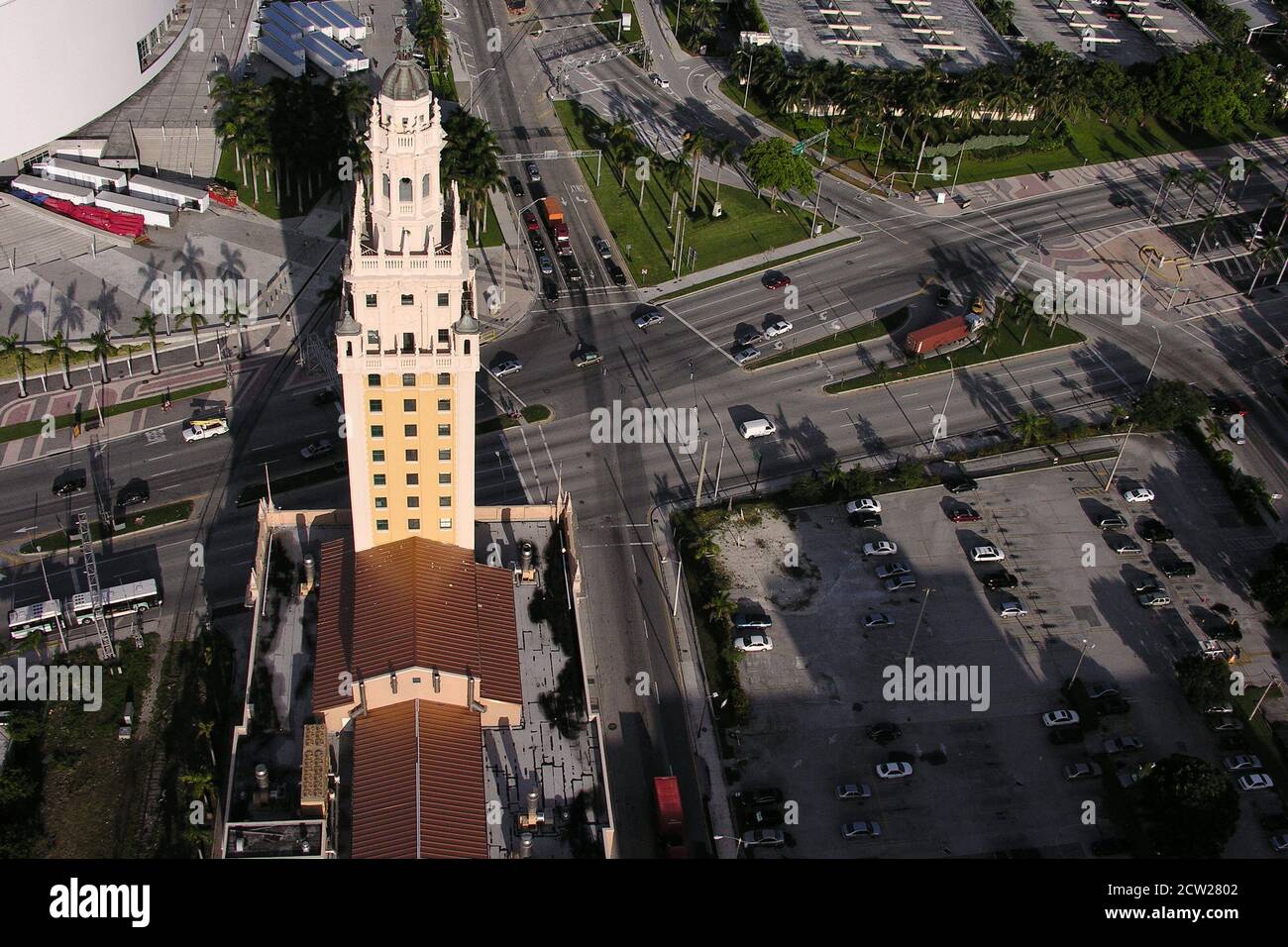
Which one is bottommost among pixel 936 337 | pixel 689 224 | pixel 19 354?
pixel 936 337

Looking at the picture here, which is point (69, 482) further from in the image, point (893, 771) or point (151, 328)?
point (893, 771)

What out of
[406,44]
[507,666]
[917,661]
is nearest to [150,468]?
[507,666]

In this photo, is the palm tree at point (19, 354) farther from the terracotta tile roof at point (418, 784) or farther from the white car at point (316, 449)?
the terracotta tile roof at point (418, 784)

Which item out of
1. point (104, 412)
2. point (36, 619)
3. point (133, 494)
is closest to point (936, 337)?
point (133, 494)

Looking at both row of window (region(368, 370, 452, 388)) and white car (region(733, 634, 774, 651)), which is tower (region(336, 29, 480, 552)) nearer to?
row of window (region(368, 370, 452, 388))

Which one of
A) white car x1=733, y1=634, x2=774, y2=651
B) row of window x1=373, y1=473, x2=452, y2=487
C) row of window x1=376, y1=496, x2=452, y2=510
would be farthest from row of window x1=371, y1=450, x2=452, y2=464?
white car x1=733, y1=634, x2=774, y2=651

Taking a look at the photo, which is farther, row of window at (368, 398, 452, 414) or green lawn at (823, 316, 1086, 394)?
green lawn at (823, 316, 1086, 394)
